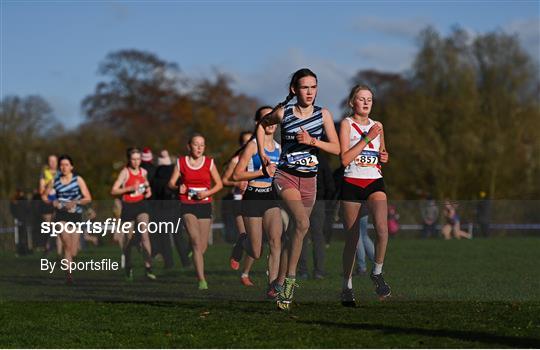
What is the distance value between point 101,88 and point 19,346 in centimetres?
6891

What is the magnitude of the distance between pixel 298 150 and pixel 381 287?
2.04m

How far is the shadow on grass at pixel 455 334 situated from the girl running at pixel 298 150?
1267mm

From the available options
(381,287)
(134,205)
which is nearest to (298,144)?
(381,287)

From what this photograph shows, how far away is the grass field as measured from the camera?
9742 millimetres

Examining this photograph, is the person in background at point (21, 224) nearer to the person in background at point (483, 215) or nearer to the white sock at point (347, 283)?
the white sock at point (347, 283)

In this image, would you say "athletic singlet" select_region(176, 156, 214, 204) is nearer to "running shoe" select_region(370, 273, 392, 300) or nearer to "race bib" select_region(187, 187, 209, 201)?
"race bib" select_region(187, 187, 209, 201)

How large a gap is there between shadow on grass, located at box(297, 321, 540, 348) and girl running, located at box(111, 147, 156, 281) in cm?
463

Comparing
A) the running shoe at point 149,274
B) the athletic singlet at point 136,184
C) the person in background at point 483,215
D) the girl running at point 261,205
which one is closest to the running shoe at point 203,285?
the girl running at point 261,205

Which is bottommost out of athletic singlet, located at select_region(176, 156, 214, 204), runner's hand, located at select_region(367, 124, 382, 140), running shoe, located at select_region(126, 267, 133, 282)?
running shoe, located at select_region(126, 267, 133, 282)

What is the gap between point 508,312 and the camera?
37.6 feet

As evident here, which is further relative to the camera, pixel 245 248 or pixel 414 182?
pixel 414 182

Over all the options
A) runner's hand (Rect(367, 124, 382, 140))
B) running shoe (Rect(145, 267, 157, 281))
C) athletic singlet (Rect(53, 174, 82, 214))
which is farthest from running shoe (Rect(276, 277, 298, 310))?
athletic singlet (Rect(53, 174, 82, 214))

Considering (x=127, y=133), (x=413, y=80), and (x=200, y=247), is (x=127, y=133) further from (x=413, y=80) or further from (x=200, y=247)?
(x=200, y=247)

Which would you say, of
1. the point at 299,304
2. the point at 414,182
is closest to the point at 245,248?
the point at 299,304
